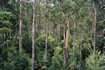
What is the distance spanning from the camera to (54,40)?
35.1 m

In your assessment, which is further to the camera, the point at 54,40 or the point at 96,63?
the point at 54,40

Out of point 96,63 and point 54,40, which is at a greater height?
point 54,40

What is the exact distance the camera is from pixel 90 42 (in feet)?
122

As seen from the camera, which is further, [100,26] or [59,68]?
[100,26]

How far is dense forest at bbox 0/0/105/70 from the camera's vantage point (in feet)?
Answer: 76.9

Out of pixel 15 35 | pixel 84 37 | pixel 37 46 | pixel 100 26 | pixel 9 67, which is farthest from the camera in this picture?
pixel 100 26

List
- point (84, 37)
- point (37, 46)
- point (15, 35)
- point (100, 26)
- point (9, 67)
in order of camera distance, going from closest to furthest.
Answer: point (9, 67)
point (15, 35)
point (37, 46)
point (84, 37)
point (100, 26)

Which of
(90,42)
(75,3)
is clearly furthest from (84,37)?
(75,3)

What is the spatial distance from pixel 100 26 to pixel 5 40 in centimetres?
2087

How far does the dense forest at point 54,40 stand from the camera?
23.4m

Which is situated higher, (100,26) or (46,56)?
(100,26)

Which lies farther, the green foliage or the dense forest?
the green foliage

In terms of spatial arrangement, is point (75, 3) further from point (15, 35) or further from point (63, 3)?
point (15, 35)

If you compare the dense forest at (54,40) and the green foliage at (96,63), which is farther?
the green foliage at (96,63)
